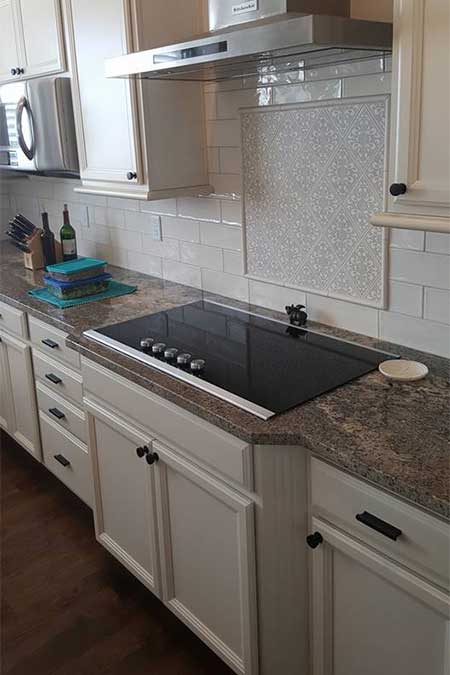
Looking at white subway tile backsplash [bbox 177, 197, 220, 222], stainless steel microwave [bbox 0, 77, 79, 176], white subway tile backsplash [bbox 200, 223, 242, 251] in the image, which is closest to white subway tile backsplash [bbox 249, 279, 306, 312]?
white subway tile backsplash [bbox 200, 223, 242, 251]

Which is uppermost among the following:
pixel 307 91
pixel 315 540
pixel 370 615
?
pixel 307 91

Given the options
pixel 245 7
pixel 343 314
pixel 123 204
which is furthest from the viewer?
pixel 123 204

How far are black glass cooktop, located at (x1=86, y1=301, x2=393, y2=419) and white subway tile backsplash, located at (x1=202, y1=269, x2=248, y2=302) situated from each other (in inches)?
3.7

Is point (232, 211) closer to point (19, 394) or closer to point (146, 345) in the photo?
point (146, 345)

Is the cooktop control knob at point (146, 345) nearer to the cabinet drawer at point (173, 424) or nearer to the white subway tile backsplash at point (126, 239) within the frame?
the cabinet drawer at point (173, 424)

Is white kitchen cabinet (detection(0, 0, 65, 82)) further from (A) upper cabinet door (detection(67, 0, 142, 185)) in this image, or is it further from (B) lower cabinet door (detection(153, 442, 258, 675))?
(B) lower cabinet door (detection(153, 442, 258, 675))

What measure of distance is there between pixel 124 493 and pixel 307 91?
4.52ft

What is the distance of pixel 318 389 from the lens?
5.40ft

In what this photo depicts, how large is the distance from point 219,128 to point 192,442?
3.96ft

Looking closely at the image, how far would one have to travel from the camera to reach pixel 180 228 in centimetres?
266

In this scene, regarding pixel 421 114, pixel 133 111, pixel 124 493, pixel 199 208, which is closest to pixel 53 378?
A: pixel 124 493

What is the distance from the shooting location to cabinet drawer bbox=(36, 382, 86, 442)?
95.9 inches

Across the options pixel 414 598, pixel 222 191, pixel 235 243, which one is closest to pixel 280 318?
pixel 235 243

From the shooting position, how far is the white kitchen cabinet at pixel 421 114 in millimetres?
1262
